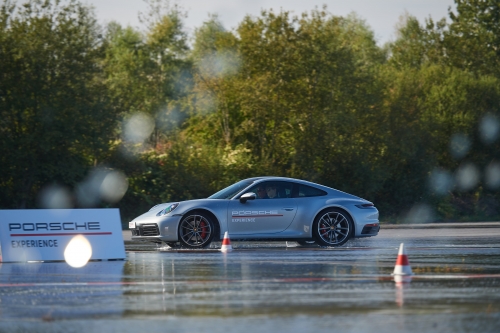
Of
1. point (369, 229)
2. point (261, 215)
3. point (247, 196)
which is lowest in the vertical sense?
point (369, 229)

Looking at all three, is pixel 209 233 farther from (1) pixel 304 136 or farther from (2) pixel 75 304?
(1) pixel 304 136

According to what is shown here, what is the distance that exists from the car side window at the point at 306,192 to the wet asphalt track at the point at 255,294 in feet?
10.2

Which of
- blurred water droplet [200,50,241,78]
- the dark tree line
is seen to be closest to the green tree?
the dark tree line

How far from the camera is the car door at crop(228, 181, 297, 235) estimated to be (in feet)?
56.0

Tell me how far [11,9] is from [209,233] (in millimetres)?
19120

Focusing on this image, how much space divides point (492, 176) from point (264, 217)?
29891 millimetres

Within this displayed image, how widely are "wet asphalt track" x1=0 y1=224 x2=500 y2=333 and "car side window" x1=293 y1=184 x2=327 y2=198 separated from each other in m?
3.10

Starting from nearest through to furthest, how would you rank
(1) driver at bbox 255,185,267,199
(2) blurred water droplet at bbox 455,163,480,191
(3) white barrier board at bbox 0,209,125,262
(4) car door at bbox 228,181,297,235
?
(3) white barrier board at bbox 0,209,125,262
(4) car door at bbox 228,181,297,235
(1) driver at bbox 255,185,267,199
(2) blurred water droplet at bbox 455,163,480,191

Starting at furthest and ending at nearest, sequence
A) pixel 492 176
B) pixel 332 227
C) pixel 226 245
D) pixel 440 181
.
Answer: pixel 492 176 < pixel 440 181 < pixel 332 227 < pixel 226 245

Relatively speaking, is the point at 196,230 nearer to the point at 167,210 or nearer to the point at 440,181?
the point at 167,210

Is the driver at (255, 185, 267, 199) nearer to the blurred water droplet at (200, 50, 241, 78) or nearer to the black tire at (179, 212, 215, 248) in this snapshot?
the black tire at (179, 212, 215, 248)

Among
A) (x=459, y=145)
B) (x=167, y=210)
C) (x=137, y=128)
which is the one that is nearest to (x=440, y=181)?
(x=459, y=145)

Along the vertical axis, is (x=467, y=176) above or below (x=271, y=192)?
above

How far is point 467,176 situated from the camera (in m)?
44.4
